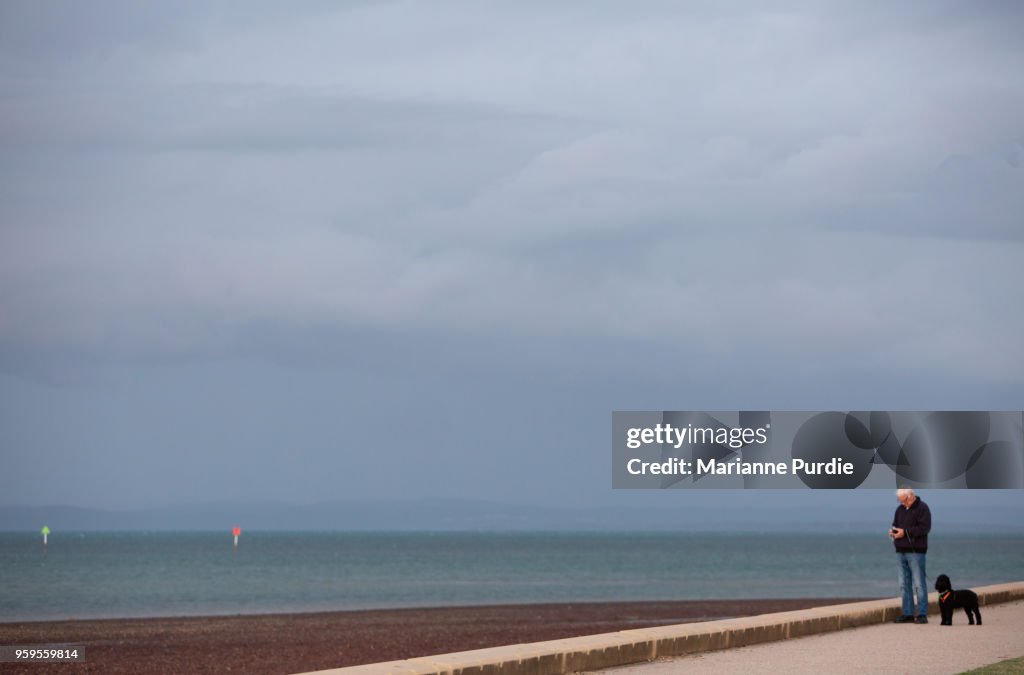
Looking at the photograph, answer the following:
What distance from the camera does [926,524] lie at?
16.6 meters

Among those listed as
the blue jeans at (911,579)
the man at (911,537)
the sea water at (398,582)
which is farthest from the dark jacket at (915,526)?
the sea water at (398,582)

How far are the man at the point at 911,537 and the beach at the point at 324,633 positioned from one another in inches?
450

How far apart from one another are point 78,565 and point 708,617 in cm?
6426

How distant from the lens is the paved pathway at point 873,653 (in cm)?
1217

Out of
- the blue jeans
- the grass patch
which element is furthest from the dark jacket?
the grass patch

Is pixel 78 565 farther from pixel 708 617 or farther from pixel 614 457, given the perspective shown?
pixel 614 457

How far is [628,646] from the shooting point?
12.5 meters

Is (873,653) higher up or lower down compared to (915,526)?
lower down

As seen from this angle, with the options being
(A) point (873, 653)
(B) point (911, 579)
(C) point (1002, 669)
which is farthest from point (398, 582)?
(C) point (1002, 669)

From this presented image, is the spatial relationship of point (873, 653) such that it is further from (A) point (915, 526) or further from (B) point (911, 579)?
(B) point (911, 579)

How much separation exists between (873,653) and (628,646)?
2.83m

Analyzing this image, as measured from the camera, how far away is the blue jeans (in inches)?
654

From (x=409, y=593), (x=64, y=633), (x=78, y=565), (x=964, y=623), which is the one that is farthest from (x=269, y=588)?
(x=964, y=623)

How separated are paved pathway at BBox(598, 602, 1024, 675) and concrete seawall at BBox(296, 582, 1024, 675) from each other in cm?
16
